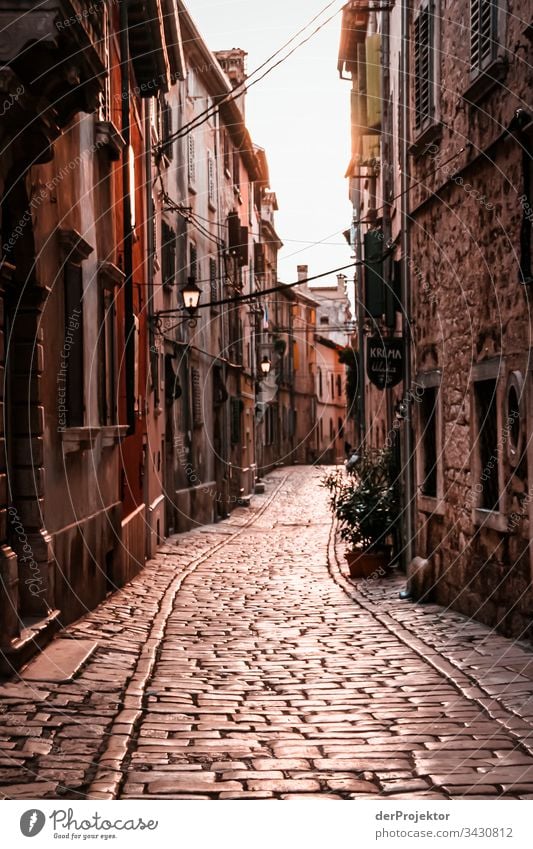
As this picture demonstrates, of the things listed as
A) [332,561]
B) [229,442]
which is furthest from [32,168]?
[229,442]

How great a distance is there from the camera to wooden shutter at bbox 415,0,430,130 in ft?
44.1

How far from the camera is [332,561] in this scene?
18.5 m

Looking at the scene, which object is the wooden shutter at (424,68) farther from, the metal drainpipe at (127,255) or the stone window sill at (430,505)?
the stone window sill at (430,505)

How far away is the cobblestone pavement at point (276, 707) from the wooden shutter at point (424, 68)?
5.88 metres

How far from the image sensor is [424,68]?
13.9 meters

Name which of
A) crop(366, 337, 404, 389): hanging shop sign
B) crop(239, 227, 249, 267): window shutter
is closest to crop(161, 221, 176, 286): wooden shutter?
crop(366, 337, 404, 389): hanging shop sign

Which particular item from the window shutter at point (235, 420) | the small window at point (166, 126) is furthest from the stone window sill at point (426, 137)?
the window shutter at point (235, 420)

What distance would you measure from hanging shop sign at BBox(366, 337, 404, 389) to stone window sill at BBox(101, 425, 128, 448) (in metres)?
3.53

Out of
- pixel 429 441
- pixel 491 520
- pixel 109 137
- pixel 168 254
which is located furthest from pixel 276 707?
pixel 168 254

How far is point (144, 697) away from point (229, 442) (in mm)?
24316

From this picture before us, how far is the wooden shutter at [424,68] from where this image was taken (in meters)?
13.4

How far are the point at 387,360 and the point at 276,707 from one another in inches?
329
